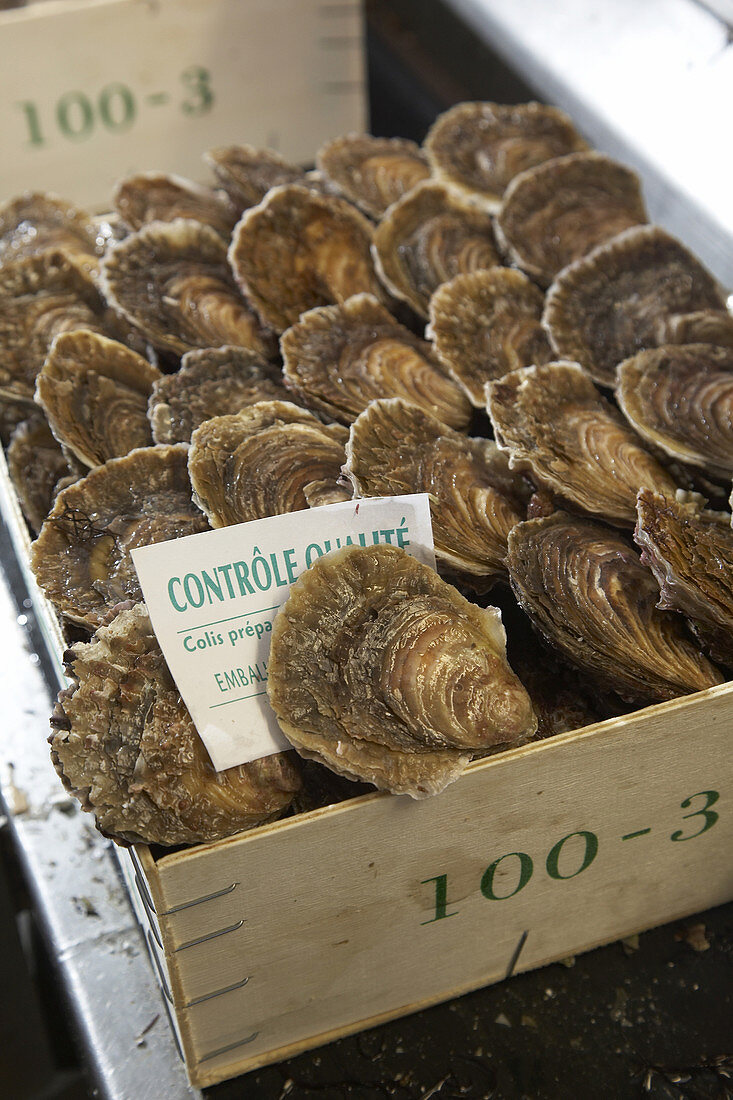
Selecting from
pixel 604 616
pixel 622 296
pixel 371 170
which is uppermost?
pixel 371 170

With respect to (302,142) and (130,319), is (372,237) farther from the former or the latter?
(302,142)

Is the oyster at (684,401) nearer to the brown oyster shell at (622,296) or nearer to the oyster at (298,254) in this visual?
the brown oyster shell at (622,296)

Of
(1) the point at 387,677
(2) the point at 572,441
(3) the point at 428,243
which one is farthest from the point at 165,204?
(1) the point at 387,677

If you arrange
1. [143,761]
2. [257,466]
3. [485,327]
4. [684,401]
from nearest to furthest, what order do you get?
[143,761] < [257,466] < [684,401] < [485,327]

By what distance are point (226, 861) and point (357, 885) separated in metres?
0.19

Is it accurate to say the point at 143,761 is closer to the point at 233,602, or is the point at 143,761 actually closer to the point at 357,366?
the point at 233,602

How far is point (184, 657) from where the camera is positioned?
1007 mm

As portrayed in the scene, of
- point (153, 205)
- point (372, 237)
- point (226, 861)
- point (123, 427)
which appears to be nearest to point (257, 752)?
point (226, 861)

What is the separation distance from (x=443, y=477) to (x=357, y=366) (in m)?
0.27

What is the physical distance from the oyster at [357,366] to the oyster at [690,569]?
39 centimetres

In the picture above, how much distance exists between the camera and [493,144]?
1.92 m

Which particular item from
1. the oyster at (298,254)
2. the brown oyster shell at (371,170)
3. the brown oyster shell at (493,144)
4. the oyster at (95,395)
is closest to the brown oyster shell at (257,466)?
the oyster at (95,395)

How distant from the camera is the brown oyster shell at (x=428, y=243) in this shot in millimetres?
1598

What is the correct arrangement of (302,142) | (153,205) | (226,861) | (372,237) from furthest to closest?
1. (302,142)
2. (153,205)
3. (372,237)
4. (226,861)
